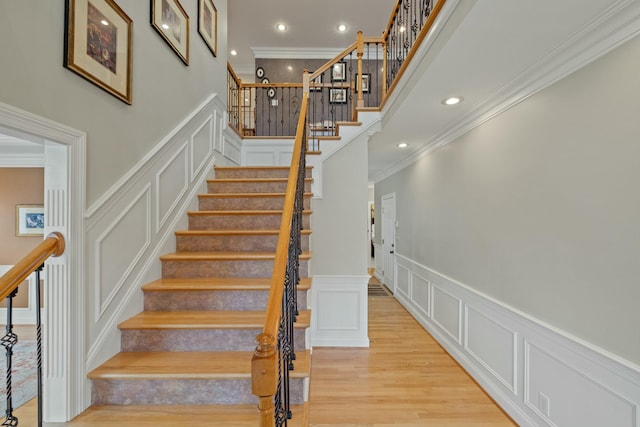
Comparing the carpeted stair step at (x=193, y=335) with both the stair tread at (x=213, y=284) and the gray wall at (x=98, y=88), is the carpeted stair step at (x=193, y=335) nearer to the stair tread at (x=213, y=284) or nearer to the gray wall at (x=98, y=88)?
the stair tread at (x=213, y=284)

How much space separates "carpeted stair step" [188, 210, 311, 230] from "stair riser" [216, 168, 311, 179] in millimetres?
897

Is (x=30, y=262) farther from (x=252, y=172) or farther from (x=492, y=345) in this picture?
(x=492, y=345)

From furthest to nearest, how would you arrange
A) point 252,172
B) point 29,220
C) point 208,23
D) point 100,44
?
point 29,220
point 252,172
point 208,23
point 100,44

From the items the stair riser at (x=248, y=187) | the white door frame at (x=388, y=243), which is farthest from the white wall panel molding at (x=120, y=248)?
the white door frame at (x=388, y=243)

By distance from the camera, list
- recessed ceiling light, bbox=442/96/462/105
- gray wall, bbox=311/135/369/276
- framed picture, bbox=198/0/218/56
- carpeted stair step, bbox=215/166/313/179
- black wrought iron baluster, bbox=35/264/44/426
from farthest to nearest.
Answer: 1. carpeted stair step, bbox=215/166/313/179
2. gray wall, bbox=311/135/369/276
3. framed picture, bbox=198/0/218/56
4. recessed ceiling light, bbox=442/96/462/105
5. black wrought iron baluster, bbox=35/264/44/426

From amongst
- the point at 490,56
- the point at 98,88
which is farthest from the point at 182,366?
the point at 490,56

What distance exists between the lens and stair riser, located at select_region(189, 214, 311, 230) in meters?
2.87

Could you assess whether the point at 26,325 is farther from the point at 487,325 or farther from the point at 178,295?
the point at 487,325

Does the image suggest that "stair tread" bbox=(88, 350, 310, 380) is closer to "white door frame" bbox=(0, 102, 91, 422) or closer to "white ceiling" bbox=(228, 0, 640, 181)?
"white door frame" bbox=(0, 102, 91, 422)

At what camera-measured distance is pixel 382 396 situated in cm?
261

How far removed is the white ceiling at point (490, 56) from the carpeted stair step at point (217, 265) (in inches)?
66.8

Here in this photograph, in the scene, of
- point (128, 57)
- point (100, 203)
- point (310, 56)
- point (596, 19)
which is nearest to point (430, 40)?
point (596, 19)

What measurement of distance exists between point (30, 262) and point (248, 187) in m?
2.15

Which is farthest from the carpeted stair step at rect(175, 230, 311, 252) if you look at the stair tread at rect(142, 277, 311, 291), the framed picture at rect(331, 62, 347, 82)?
the framed picture at rect(331, 62, 347, 82)
